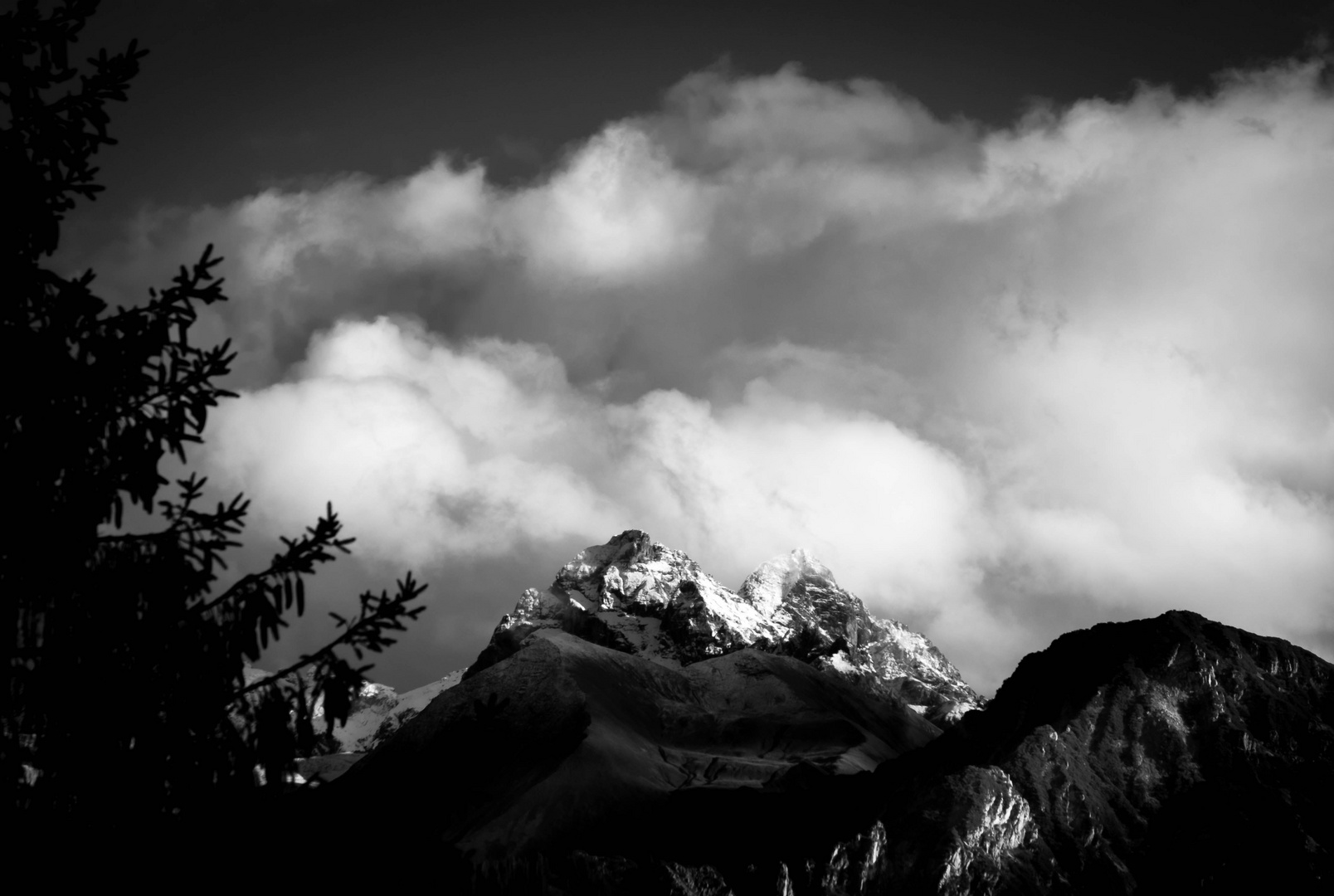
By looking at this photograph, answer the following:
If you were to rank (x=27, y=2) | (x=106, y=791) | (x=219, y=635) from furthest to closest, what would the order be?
(x=27, y=2)
(x=219, y=635)
(x=106, y=791)

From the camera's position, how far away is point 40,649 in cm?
1502

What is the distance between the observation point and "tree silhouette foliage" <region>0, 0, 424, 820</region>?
15.0 meters

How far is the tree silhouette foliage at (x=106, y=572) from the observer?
49.3 feet

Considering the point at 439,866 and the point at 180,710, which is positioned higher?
the point at 180,710

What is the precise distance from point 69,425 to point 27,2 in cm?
634

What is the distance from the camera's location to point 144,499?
1620 cm

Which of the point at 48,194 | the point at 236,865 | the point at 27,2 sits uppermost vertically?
the point at 27,2

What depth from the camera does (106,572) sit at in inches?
617

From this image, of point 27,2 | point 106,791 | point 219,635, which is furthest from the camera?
point 27,2

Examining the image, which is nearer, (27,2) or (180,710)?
(180,710)

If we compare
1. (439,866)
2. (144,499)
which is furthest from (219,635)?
(439,866)

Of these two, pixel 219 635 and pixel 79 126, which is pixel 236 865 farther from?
pixel 79 126

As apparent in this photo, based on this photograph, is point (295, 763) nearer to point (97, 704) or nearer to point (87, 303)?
point (97, 704)

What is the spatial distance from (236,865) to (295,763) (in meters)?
1.92
